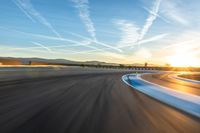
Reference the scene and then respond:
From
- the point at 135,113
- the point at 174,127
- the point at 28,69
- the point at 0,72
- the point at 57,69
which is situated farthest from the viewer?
the point at 57,69

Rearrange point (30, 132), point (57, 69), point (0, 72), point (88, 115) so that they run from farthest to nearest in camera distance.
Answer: point (57, 69)
point (0, 72)
point (88, 115)
point (30, 132)

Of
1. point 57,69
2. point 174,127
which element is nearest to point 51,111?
point 174,127

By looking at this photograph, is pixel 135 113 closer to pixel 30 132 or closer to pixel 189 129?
pixel 189 129

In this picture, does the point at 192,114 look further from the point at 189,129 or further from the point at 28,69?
the point at 28,69

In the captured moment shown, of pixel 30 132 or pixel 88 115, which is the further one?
pixel 88 115

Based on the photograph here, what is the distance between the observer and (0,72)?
22062 mm

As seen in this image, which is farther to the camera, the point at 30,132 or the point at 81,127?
the point at 81,127

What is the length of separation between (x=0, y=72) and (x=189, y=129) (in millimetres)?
17758

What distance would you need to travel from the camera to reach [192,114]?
9.27m

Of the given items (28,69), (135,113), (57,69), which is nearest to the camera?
(135,113)

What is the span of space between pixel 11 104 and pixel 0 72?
13442mm

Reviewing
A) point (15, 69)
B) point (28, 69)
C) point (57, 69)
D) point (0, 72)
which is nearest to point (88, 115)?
point (0, 72)

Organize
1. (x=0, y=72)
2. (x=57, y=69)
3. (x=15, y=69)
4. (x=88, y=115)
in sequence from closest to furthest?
(x=88, y=115)
(x=0, y=72)
(x=15, y=69)
(x=57, y=69)

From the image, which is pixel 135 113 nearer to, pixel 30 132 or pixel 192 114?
pixel 192 114
